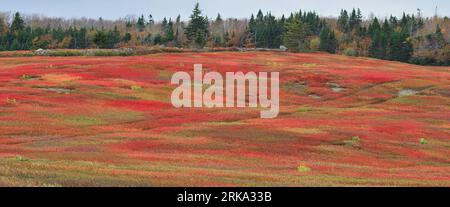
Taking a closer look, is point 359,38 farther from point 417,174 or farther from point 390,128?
point 417,174

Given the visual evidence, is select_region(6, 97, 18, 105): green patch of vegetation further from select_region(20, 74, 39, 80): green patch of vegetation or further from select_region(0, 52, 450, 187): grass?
select_region(20, 74, 39, 80): green patch of vegetation

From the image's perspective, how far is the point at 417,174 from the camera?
27781 millimetres

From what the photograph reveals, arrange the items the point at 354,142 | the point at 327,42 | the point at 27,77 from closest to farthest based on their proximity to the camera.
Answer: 1. the point at 354,142
2. the point at 27,77
3. the point at 327,42

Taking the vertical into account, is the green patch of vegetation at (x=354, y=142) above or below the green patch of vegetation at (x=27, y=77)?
below

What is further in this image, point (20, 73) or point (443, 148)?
point (20, 73)

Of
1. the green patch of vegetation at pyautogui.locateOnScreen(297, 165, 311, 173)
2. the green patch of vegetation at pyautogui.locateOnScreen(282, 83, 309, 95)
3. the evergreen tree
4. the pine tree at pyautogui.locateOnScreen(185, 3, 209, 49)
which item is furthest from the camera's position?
the evergreen tree

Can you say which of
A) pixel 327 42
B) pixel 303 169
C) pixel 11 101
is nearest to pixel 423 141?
pixel 303 169

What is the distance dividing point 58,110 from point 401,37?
425ft

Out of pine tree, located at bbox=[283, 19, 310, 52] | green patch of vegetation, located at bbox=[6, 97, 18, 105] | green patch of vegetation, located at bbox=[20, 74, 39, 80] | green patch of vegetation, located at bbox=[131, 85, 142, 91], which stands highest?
pine tree, located at bbox=[283, 19, 310, 52]

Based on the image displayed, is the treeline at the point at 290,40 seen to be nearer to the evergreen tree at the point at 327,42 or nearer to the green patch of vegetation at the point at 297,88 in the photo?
the evergreen tree at the point at 327,42

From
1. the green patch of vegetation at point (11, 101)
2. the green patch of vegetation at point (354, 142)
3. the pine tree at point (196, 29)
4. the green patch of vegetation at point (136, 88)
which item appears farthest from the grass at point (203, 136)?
the pine tree at point (196, 29)

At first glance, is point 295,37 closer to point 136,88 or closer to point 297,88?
point 297,88

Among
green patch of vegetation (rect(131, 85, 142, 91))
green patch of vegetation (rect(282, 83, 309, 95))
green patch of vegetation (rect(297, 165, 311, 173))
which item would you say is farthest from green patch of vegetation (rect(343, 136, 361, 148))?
green patch of vegetation (rect(282, 83, 309, 95))

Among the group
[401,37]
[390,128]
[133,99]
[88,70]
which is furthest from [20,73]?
[401,37]
